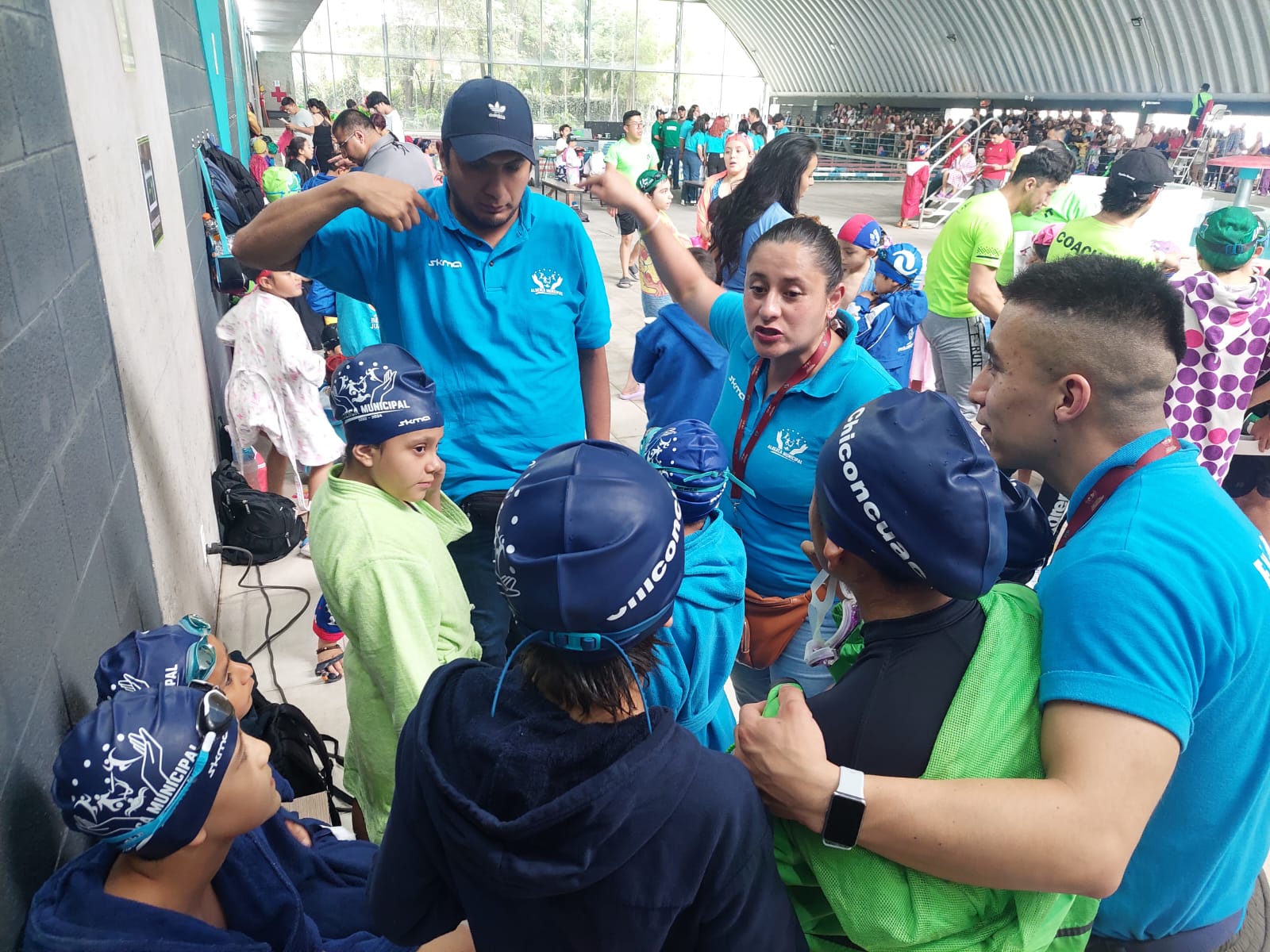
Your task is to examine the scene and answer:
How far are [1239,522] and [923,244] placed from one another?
15.0 metres

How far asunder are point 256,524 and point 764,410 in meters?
3.11

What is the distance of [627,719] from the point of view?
3.60 feet

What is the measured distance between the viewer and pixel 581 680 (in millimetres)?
1102

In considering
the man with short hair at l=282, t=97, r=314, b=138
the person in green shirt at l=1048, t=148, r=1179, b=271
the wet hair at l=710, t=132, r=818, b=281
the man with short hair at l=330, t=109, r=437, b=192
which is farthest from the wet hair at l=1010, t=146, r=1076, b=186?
the man with short hair at l=282, t=97, r=314, b=138

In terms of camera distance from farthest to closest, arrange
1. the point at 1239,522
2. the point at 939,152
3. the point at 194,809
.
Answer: the point at 939,152
the point at 194,809
the point at 1239,522

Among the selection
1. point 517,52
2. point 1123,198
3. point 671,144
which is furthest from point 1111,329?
point 517,52

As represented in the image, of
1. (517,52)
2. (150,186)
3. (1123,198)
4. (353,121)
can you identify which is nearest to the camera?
(150,186)

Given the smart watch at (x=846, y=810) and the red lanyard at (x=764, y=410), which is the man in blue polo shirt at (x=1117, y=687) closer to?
the smart watch at (x=846, y=810)

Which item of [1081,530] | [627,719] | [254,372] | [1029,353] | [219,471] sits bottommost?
[219,471]

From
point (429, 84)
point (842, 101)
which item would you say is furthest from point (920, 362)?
point (842, 101)

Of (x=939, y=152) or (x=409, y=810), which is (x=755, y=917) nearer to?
(x=409, y=810)

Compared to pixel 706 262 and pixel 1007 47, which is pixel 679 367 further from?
pixel 1007 47

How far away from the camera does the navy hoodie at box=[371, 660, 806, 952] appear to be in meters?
1.02

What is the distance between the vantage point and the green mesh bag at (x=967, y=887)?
1104mm
